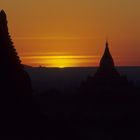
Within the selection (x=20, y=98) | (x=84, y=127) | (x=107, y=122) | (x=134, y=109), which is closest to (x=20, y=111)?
(x=20, y=98)

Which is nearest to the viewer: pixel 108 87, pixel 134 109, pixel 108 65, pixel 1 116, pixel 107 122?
pixel 1 116

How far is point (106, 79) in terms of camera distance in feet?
249

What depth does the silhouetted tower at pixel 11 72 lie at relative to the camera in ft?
71.9

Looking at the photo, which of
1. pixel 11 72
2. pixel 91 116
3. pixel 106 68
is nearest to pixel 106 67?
pixel 106 68

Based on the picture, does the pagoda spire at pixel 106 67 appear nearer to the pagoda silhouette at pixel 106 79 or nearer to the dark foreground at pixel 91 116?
the pagoda silhouette at pixel 106 79

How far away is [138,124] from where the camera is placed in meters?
49.0

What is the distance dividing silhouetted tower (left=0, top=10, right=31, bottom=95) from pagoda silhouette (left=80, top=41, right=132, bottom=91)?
49.6 meters

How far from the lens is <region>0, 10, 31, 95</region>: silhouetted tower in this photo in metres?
21.9

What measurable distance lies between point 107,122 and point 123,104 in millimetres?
11931

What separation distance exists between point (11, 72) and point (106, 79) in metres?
54.0

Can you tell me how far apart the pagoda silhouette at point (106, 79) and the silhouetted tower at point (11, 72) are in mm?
49631

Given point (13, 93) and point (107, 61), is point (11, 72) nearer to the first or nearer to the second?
point (13, 93)

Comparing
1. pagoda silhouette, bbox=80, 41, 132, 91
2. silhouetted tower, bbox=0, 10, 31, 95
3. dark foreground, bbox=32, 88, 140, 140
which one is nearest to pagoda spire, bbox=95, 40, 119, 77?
pagoda silhouette, bbox=80, 41, 132, 91

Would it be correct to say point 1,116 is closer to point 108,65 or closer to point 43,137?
point 43,137
